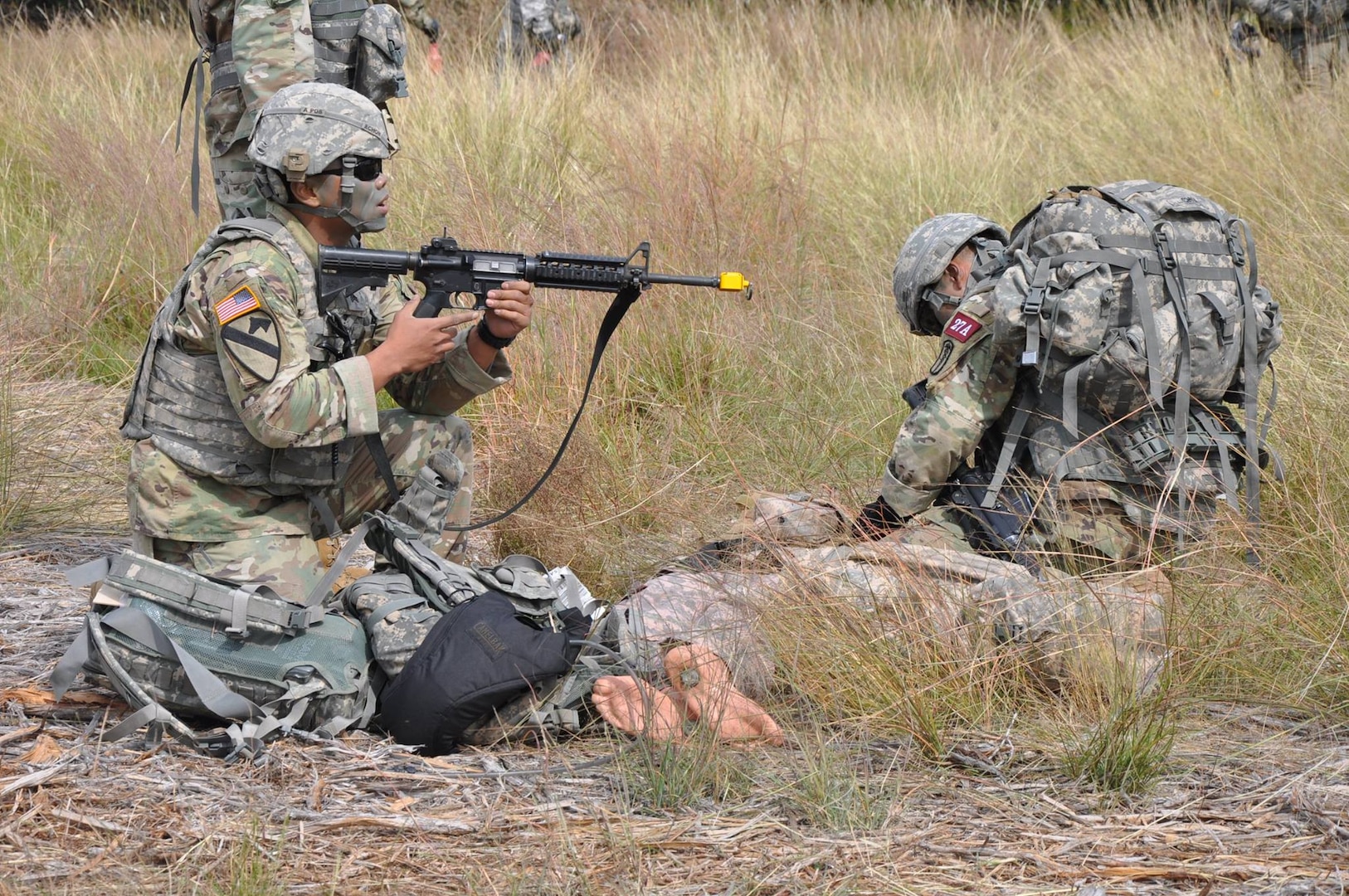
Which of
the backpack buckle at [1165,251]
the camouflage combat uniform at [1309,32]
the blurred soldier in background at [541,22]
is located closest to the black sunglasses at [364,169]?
the backpack buckle at [1165,251]

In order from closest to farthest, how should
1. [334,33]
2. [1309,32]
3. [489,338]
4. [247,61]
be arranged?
[489,338]
[247,61]
[334,33]
[1309,32]

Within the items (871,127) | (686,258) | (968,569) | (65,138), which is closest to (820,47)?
(871,127)

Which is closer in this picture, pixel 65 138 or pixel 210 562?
pixel 210 562

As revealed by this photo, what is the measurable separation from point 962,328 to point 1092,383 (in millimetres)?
362

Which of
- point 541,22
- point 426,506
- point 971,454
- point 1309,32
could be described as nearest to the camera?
point 426,506

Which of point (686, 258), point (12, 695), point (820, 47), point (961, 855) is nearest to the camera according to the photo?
point (961, 855)

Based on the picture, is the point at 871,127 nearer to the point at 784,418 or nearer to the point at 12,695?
the point at 784,418

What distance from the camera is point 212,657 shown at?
3113mm

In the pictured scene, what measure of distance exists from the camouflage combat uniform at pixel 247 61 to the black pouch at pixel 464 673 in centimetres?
163

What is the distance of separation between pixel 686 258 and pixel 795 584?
8.79 feet

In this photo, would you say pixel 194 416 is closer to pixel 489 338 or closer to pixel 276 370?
pixel 276 370

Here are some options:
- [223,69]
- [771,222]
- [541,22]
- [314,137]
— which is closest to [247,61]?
[223,69]

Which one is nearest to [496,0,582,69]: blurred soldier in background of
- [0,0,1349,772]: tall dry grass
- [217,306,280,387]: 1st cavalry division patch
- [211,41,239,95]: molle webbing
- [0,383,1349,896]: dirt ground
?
[0,0,1349,772]: tall dry grass

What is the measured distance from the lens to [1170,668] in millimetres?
2994
